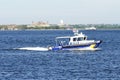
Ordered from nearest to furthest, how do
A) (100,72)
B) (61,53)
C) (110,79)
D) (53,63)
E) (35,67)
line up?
1. (110,79)
2. (100,72)
3. (35,67)
4. (53,63)
5. (61,53)

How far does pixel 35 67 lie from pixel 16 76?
406 inches

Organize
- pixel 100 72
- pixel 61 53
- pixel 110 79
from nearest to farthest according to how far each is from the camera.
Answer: pixel 110 79 < pixel 100 72 < pixel 61 53

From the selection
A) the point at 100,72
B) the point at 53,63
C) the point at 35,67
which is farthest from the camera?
the point at 53,63

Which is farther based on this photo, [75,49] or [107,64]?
[75,49]

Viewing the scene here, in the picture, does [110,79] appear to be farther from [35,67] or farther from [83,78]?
[35,67]

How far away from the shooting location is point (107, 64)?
234 feet

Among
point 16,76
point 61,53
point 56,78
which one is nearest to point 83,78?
point 56,78

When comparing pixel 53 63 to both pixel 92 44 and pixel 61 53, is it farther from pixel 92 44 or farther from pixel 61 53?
pixel 92 44

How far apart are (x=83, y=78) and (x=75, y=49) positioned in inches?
→ 1670

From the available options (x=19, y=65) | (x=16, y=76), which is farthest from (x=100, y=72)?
(x=19, y=65)

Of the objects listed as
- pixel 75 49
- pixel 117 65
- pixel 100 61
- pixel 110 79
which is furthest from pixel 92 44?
pixel 110 79

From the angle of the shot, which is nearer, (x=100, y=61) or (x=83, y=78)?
(x=83, y=78)

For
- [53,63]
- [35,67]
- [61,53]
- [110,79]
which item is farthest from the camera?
[61,53]

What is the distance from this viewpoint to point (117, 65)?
227ft
